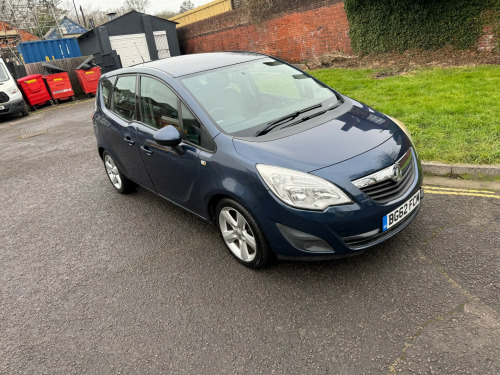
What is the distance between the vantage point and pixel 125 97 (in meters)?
4.51

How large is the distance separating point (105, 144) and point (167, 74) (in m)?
1.77

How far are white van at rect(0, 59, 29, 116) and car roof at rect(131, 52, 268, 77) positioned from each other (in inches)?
453

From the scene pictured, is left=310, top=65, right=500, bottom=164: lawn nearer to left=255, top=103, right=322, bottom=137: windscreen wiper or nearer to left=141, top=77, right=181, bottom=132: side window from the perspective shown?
left=255, top=103, right=322, bottom=137: windscreen wiper

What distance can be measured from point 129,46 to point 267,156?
2357 centimetres

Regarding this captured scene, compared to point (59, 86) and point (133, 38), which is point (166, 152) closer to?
point (59, 86)

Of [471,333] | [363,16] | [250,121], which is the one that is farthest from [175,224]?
[363,16]

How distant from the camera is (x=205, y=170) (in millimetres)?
3299

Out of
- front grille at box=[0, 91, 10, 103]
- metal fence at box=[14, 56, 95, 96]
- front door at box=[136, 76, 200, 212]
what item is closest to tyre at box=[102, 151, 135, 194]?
front door at box=[136, 76, 200, 212]

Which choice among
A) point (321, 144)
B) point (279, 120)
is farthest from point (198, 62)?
point (321, 144)

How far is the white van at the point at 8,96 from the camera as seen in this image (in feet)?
43.2

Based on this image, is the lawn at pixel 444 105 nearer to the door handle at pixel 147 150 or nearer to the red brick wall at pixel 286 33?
the door handle at pixel 147 150

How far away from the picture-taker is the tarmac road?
2.44 m

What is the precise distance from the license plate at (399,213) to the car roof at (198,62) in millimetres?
2288

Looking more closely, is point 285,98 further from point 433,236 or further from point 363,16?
point 363,16
